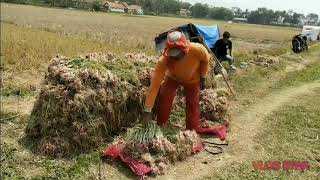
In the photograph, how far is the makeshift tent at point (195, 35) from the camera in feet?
33.9

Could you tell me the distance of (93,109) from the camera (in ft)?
17.6

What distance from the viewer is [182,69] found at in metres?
5.64

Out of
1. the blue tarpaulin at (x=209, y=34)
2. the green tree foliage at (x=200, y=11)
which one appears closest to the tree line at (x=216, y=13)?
the green tree foliage at (x=200, y=11)

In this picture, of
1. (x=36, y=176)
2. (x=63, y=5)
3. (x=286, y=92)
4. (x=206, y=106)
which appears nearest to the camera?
(x=36, y=176)

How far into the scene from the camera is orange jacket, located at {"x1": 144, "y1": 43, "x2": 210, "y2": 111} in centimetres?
542

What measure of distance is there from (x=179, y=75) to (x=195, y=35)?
483 centimetres

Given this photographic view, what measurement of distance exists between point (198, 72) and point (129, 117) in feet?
4.08

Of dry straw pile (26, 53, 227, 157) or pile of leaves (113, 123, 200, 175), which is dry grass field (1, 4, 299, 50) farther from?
pile of leaves (113, 123, 200, 175)

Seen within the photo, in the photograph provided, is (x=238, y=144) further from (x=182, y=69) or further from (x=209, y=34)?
(x=209, y=34)

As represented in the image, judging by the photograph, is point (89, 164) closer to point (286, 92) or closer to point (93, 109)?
point (93, 109)

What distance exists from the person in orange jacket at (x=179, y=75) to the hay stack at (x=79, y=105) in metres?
0.52

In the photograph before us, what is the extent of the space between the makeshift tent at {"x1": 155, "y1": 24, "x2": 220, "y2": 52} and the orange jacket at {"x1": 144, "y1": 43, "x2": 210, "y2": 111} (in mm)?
4246

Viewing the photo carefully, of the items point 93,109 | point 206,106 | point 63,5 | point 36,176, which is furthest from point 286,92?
point 63,5

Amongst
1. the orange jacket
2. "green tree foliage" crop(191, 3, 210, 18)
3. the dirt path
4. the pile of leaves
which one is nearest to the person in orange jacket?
the orange jacket
